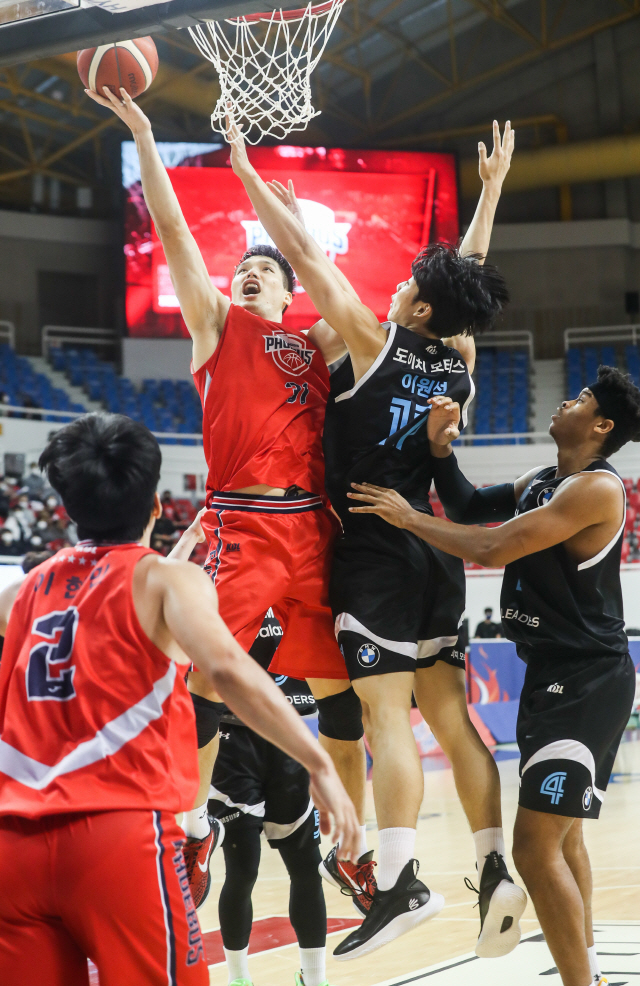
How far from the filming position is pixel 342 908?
23.4 ft

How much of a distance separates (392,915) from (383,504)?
1.48 m

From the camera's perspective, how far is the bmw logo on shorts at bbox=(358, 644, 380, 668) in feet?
13.0

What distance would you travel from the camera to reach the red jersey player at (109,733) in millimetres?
2439

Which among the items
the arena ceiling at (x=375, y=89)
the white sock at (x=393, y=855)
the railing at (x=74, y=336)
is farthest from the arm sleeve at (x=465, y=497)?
the railing at (x=74, y=336)

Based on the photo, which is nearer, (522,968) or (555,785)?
(555,785)

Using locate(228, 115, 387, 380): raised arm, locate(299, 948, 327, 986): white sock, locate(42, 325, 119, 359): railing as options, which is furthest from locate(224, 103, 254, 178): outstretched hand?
locate(42, 325, 119, 359): railing

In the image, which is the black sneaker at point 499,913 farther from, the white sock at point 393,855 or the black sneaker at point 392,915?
the white sock at point 393,855

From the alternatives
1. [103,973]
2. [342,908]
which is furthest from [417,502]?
[342,908]

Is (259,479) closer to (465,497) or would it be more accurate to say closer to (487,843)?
(465,497)

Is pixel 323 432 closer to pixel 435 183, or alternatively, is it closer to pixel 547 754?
pixel 547 754

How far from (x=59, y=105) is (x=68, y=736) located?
20435 mm

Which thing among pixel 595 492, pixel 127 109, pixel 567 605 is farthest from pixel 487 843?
pixel 127 109

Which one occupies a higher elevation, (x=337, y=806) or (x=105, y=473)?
(x=105, y=473)

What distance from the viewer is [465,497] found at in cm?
447
